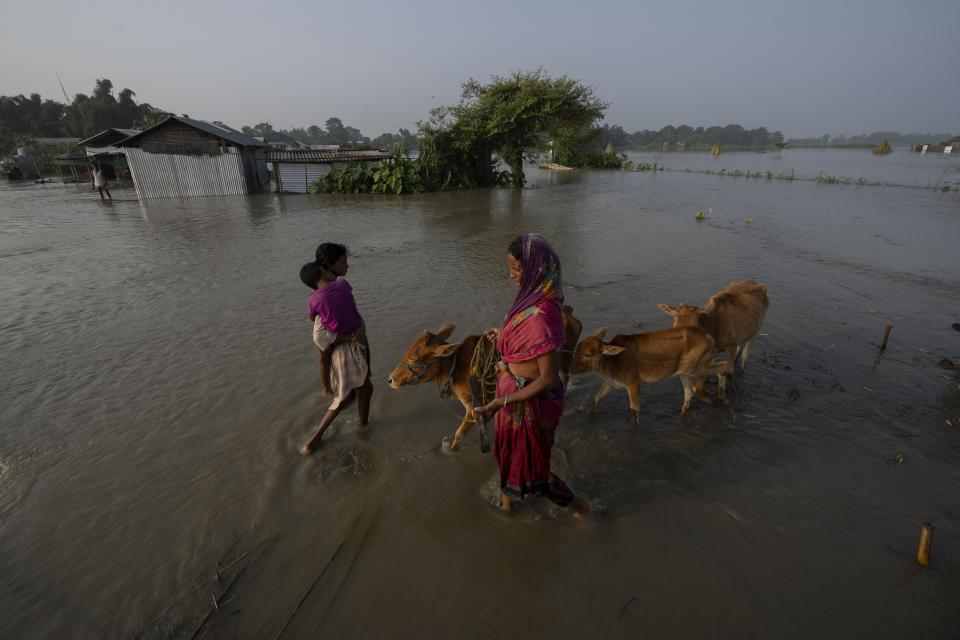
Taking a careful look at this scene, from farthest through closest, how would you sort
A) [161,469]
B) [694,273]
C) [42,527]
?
[694,273] < [161,469] < [42,527]

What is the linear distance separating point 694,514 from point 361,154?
27.5 m

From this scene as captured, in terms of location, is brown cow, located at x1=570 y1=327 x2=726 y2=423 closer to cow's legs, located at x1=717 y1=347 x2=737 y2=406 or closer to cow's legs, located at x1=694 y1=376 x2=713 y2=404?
cow's legs, located at x1=694 y1=376 x2=713 y2=404

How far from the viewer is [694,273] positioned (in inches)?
393

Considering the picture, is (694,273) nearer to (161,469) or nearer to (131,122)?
(161,469)

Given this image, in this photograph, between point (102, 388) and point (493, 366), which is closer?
point (493, 366)

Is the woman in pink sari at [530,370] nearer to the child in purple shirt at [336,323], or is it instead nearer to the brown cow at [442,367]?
the brown cow at [442,367]

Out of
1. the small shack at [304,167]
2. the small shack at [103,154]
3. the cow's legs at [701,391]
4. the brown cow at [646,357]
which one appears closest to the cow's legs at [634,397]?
the brown cow at [646,357]

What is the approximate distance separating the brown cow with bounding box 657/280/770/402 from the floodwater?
0.56 meters

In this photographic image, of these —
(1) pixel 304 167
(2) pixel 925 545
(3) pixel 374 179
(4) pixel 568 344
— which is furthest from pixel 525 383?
(1) pixel 304 167

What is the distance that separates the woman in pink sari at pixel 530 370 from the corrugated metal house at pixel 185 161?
26.1m

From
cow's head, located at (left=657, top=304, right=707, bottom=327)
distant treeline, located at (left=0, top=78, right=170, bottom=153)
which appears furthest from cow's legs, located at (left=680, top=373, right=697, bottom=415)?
distant treeline, located at (left=0, top=78, right=170, bottom=153)

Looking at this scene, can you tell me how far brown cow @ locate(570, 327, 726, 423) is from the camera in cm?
436

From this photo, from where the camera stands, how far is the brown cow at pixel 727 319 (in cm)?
491

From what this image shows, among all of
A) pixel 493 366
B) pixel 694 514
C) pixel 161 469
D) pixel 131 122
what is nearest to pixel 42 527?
pixel 161 469
